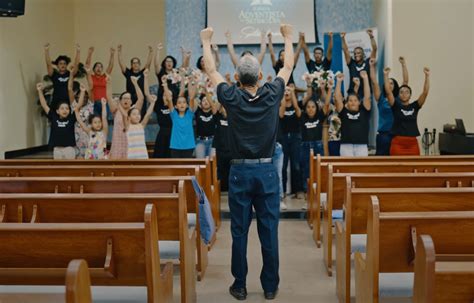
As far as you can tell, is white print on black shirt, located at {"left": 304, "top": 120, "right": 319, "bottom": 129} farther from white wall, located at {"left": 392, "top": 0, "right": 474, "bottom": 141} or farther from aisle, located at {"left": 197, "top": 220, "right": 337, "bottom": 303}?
aisle, located at {"left": 197, "top": 220, "right": 337, "bottom": 303}

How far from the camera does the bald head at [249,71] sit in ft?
11.6

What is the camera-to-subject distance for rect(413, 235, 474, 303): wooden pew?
150 cm

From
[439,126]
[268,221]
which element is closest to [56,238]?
[268,221]

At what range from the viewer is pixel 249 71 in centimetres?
353

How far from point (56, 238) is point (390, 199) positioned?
74.4 inches

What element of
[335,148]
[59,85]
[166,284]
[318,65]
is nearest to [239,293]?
[166,284]

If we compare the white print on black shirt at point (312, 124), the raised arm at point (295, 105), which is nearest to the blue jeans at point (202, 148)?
the raised arm at point (295, 105)

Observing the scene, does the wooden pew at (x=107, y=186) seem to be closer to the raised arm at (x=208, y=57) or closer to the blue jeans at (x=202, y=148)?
the raised arm at (x=208, y=57)

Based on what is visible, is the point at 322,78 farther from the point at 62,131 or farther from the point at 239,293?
the point at 239,293

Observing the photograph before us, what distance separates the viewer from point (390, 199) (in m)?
3.10

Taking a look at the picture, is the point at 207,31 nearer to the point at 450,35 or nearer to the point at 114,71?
the point at 450,35

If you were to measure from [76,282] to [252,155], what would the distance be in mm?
2160

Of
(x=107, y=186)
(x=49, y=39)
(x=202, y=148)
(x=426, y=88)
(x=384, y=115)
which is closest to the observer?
(x=107, y=186)

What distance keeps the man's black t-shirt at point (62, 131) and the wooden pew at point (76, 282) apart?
20.9ft
